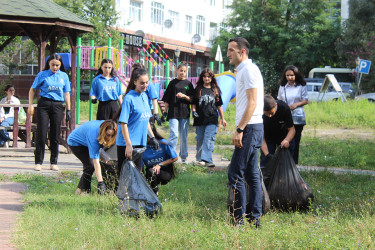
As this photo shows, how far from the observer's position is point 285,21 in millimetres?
43406

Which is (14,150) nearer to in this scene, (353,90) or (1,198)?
(1,198)

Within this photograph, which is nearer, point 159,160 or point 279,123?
point 159,160

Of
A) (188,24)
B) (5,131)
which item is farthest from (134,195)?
(188,24)

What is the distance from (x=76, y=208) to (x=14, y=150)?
19.8ft

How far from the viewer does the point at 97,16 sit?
33.6 m

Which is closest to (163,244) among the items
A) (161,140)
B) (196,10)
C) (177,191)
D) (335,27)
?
(161,140)

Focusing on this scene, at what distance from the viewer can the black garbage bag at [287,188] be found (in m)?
6.40

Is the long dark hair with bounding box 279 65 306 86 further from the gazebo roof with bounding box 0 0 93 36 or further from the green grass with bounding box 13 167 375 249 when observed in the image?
the gazebo roof with bounding box 0 0 93 36

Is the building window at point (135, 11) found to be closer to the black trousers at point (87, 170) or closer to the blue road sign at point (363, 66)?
the blue road sign at point (363, 66)

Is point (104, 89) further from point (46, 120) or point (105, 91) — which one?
point (46, 120)

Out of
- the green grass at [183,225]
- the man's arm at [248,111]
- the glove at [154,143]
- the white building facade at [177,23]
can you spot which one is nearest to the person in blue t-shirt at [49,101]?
the green grass at [183,225]

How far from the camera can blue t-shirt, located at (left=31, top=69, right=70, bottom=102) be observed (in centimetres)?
919

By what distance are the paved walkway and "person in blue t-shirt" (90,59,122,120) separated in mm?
1086

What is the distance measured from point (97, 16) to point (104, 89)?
25170mm
